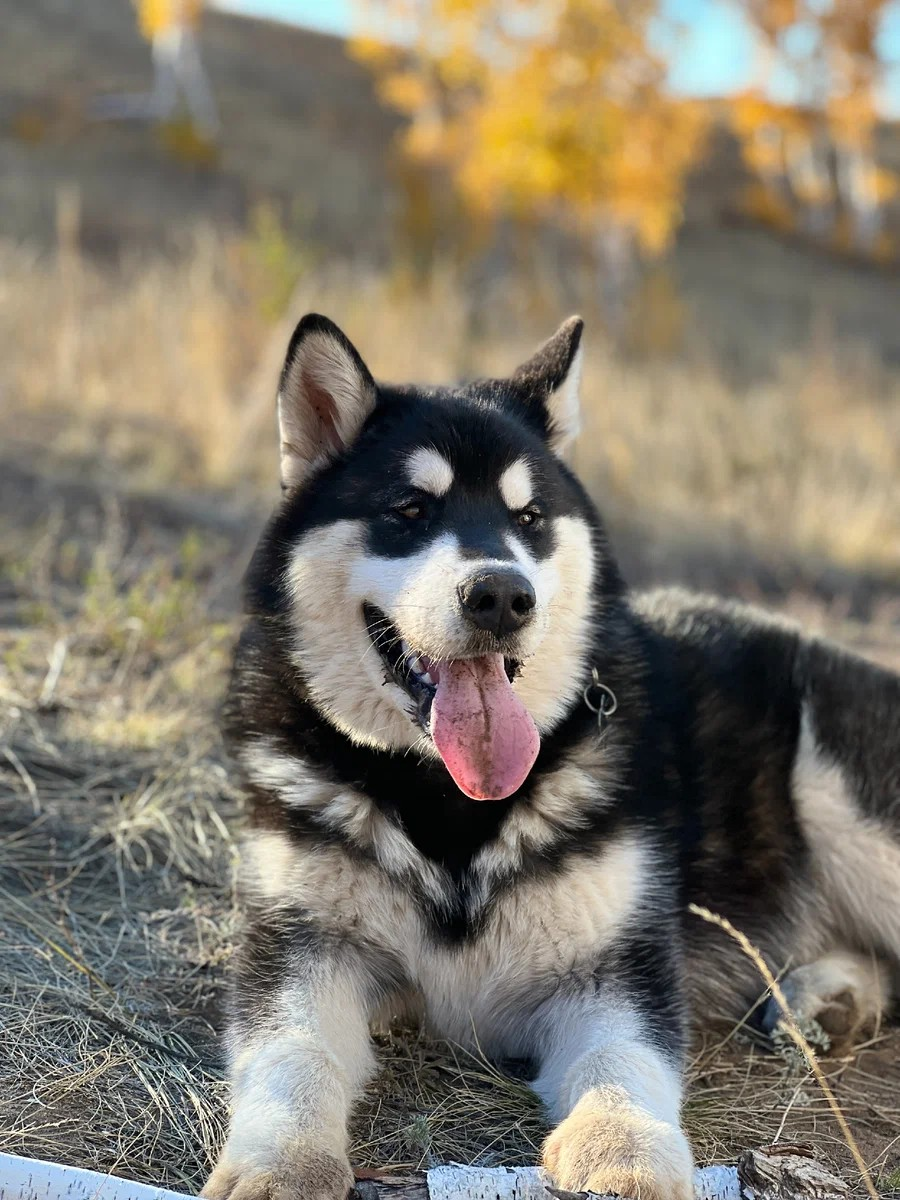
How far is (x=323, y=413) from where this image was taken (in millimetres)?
2896

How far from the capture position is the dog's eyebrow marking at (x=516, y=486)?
278cm

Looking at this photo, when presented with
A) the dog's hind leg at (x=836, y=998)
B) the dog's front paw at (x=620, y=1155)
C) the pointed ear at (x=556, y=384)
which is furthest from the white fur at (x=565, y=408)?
the dog's front paw at (x=620, y=1155)

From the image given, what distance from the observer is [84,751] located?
387cm

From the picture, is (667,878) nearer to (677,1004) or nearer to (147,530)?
(677,1004)

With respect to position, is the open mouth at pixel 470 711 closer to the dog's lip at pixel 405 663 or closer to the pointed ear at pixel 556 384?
the dog's lip at pixel 405 663

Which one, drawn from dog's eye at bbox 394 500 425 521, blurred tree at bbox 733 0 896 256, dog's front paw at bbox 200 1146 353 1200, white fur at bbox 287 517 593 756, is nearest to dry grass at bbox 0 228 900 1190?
dog's front paw at bbox 200 1146 353 1200

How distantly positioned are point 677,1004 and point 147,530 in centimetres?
475

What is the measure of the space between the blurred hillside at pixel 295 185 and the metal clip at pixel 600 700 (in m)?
11.6

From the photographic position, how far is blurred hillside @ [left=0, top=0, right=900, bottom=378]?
64.7 ft

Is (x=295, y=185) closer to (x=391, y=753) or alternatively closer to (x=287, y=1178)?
(x=391, y=753)

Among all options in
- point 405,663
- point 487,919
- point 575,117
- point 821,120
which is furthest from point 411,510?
point 821,120

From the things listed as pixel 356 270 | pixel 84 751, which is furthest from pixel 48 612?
pixel 356 270

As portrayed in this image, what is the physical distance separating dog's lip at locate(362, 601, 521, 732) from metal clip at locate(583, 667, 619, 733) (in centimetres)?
27

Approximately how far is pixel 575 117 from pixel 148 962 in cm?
1444
